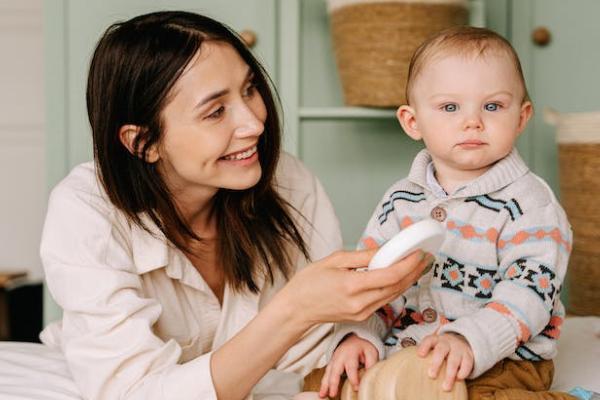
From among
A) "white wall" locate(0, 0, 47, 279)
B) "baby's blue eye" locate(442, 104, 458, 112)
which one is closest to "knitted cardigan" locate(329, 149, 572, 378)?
"baby's blue eye" locate(442, 104, 458, 112)

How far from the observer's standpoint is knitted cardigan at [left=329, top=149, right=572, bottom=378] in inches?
47.3

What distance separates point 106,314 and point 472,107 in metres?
0.67

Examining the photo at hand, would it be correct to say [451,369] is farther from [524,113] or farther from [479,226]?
[524,113]

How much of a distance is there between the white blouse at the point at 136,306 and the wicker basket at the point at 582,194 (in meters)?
0.97

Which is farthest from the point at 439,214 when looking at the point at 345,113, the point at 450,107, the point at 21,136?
the point at 21,136

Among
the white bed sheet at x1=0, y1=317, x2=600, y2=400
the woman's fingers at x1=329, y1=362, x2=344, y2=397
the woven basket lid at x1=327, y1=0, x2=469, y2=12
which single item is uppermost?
the woven basket lid at x1=327, y1=0, x2=469, y2=12

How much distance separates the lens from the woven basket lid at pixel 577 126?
234 centimetres

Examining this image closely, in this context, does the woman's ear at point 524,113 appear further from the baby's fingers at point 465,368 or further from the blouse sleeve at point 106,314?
the blouse sleeve at point 106,314

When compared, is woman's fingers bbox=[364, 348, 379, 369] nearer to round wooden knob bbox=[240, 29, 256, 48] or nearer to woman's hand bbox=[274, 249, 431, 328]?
woman's hand bbox=[274, 249, 431, 328]

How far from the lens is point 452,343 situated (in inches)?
45.3

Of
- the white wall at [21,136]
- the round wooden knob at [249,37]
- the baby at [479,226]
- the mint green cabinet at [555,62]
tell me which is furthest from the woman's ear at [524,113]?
the white wall at [21,136]

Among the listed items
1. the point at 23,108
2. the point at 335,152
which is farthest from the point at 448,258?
the point at 23,108

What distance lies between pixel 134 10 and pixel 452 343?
1878 mm

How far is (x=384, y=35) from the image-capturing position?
2.41m
